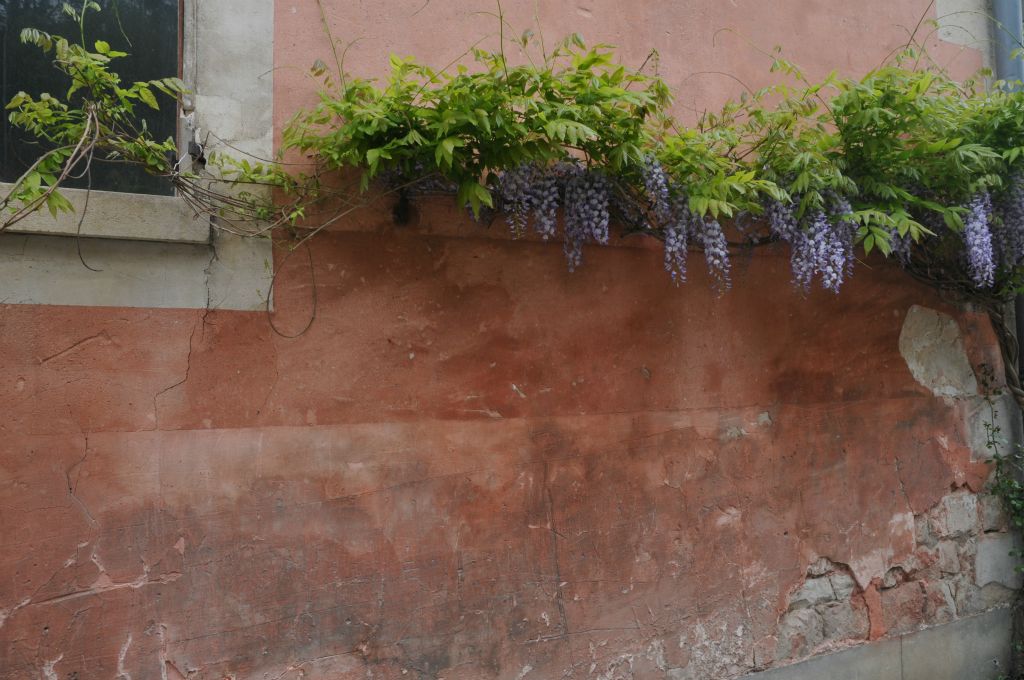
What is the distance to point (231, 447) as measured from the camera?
3.04 metres

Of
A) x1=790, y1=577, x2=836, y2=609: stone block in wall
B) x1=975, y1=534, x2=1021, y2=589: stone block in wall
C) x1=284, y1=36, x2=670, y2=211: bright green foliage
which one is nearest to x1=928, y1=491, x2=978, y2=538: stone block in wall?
x1=975, y1=534, x2=1021, y2=589: stone block in wall

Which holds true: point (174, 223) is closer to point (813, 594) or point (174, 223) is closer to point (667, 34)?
point (667, 34)

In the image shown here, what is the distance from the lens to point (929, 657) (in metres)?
4.73

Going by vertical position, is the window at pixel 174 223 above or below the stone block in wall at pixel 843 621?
above

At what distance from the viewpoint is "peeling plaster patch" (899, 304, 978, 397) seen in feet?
15.6

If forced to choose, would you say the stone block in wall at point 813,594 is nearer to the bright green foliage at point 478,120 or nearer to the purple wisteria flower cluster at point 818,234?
the purple wisteria flower cluster at point 818,234

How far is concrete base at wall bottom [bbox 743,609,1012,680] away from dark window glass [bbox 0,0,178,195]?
385 centimetres

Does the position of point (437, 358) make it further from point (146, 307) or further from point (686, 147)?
point (686, 147)

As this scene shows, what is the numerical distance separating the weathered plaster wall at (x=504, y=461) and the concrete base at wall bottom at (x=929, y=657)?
28mm

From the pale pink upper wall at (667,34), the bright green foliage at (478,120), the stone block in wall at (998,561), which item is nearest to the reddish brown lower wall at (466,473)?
the stone block in wall at (998,561)

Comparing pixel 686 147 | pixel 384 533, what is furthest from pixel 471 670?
pixel 686 147

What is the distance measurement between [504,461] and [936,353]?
3.03 metres

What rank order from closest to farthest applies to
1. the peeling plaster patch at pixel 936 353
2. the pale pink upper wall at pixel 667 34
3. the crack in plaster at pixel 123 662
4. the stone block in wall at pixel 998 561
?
the crack in plaster at pixel 123 662 < the pale pink upper wall at pixel 667 34 < the peeling plaster patch at pixel 936 353 < the stone block in wall at pixel 998 561

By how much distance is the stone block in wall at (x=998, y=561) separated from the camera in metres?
4.93
